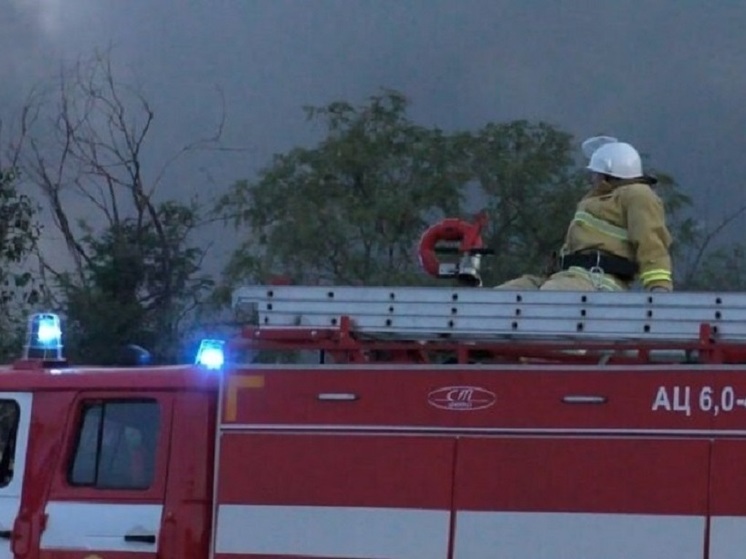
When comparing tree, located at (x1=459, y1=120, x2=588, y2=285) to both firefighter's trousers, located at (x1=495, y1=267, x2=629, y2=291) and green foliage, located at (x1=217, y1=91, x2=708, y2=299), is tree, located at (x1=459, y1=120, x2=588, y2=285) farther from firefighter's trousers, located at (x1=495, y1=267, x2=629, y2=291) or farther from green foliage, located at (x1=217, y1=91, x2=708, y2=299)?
firefighter's trousers, located at (x1=495, y1=267, x2=629, y2=291)

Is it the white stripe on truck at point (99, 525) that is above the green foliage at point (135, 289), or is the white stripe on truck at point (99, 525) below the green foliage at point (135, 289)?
below

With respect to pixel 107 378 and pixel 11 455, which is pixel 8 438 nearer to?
pixel 11 455

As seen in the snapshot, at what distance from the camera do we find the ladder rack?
6762 mm

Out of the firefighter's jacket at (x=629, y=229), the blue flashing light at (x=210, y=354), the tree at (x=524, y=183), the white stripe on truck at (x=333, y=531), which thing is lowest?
the white stripe on truck at (x=333, y=531)

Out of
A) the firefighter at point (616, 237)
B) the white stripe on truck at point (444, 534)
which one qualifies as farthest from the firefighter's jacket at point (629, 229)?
the white stripe on truck at point (444, 534)

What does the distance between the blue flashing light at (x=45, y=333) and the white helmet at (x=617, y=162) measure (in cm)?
283

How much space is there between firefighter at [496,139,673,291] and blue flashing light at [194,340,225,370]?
4.48 feet

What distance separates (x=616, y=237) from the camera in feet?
25.1

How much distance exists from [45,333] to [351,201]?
1000 centimetres

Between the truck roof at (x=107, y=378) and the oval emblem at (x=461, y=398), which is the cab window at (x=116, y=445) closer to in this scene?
the truck roof at (x=107, y=378)

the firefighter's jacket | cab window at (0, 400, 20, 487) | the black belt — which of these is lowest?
cab window at (0, 400, 20, 487)

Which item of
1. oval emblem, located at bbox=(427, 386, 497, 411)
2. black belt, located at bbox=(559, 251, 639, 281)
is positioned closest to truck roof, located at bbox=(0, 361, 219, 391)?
oval emblem, located at bbox=(427, 386, 497, 411)

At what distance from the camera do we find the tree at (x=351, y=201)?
57.1ft

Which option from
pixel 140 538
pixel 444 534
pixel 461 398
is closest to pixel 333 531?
pixel 444 534
